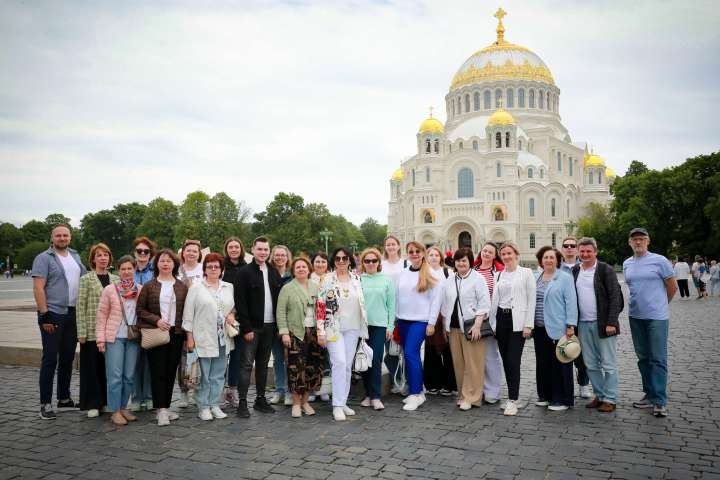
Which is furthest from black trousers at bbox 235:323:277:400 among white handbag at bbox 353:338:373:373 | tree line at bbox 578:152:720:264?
tree line at bbox 578:152:720:264

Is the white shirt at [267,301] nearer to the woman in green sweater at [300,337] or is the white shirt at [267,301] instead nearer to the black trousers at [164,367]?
the woman in green sweater at [300,337]

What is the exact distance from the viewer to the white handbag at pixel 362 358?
21.2 ft

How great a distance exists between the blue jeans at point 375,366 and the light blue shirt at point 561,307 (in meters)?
1.98

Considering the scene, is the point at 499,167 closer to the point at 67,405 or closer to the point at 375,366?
the point at 375,366

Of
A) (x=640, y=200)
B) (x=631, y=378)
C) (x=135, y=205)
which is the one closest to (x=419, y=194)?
(x=640, y=200)

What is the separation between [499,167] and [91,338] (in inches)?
2299

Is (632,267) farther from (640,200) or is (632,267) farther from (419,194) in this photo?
(419,194)

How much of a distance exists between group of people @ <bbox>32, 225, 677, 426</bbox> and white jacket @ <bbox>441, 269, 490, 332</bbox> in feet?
0.06

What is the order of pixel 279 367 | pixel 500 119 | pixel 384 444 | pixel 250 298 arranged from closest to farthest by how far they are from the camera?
pixel 384 444
pixel 250 298
pixel 279 367
pixel 500 119

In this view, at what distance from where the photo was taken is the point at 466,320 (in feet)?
22.5

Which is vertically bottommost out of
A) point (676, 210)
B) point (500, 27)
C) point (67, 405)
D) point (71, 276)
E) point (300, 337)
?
point (67, 405)

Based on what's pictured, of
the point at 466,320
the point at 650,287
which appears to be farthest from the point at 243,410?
the point at 650,287

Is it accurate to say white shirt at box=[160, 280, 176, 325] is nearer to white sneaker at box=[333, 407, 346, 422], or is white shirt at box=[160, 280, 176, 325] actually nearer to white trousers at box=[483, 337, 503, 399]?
white sneaker at box=[333, 407, 346, 422]

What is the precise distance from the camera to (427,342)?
7.39m
